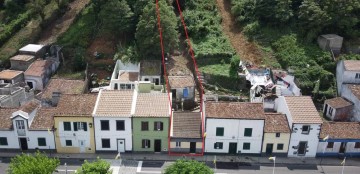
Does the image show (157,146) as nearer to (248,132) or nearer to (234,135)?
(234,135)

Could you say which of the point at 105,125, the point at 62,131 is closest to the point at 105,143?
the point at 105,125

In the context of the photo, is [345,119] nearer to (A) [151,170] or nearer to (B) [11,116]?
(A) [151,170]

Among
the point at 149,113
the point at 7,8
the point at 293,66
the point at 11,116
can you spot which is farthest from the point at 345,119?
the point at 7,8

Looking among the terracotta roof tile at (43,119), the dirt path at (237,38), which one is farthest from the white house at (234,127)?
the terracotta roof tile at (43,119)

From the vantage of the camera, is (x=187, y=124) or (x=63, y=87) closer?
(x=187, y=124)

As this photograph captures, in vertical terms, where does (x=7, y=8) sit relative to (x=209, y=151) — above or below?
above

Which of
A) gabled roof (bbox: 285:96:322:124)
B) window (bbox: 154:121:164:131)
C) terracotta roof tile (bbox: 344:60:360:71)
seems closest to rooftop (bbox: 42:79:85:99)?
window (bbox: 154:121:164:131)
